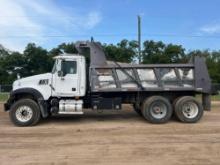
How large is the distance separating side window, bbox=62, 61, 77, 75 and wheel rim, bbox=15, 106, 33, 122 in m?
1.91

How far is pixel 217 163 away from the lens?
27.7ft

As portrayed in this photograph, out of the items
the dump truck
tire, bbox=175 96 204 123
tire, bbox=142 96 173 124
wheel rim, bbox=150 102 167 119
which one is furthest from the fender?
tire, bbox=175 96 204 123

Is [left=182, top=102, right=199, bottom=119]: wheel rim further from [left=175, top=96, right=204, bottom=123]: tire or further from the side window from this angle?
the side window

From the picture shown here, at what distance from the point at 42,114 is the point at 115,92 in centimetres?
289

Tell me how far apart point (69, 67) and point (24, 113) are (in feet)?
7.83

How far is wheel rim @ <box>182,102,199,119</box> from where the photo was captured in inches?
598

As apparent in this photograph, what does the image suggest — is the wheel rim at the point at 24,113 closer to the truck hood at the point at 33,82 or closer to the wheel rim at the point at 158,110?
the truck hood at the point at 33,82

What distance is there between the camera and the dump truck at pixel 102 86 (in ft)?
48.4

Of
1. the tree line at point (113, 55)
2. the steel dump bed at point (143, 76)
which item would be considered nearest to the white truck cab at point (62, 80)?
the steel dump bed at point (143, 76)

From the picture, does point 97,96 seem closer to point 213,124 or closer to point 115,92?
point 115,92

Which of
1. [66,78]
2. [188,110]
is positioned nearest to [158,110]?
[188,110]

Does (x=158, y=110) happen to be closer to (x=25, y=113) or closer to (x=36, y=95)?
(x=36, y=95)

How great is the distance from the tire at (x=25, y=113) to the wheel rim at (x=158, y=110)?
4.30 m

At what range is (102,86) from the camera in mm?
14898
